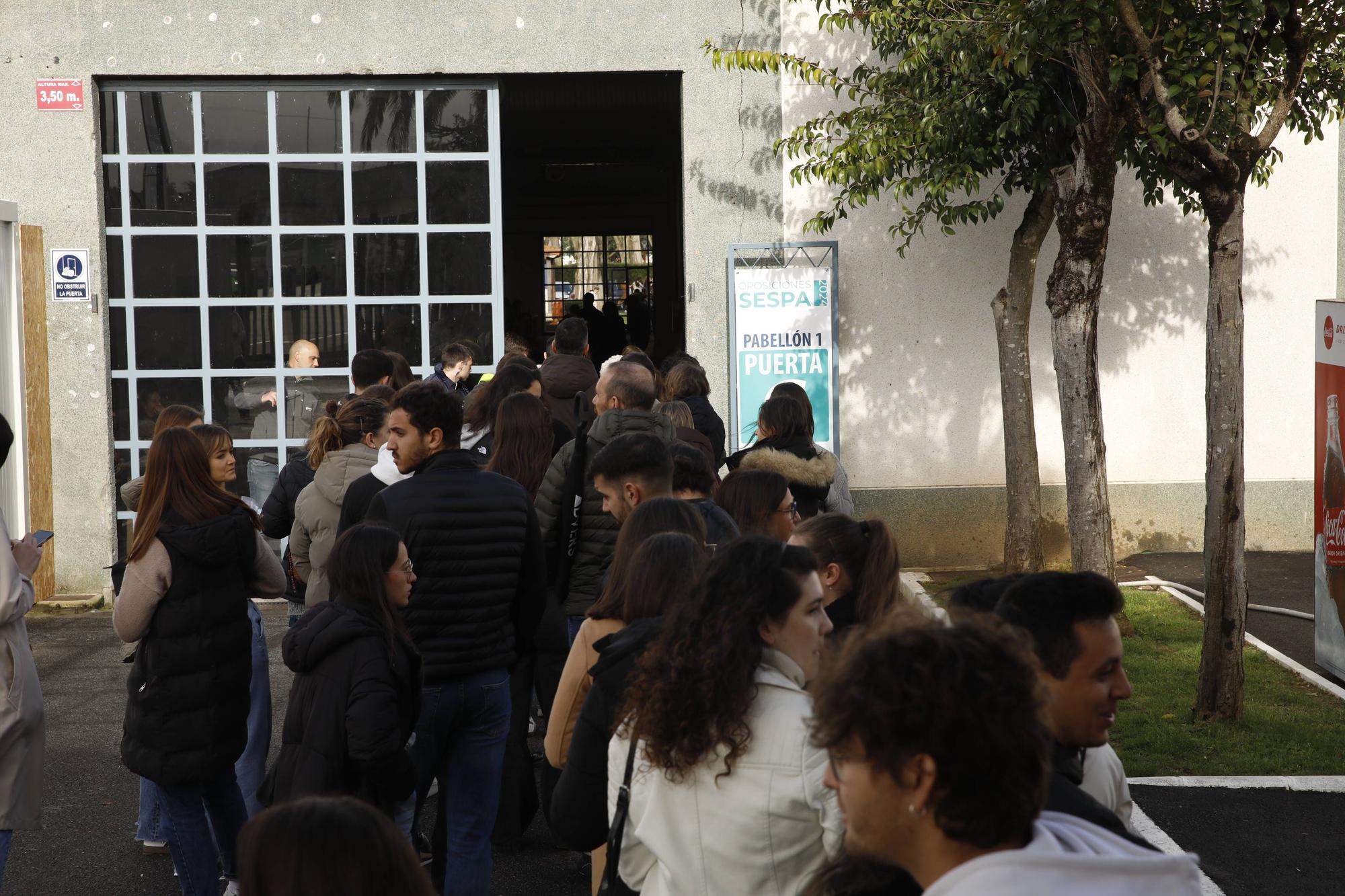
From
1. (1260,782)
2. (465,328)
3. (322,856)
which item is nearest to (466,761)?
(322,856)

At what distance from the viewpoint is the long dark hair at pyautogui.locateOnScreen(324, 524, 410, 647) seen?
13.1ft

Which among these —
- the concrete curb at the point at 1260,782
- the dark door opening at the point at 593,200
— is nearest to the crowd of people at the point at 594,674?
the concrete curb at the point at 1260,782

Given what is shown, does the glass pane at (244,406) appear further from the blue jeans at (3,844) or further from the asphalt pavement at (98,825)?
the blue jeans at (3,844)

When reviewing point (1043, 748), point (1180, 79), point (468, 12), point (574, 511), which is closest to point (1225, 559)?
point (1180, 79)

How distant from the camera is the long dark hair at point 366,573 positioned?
3.98m

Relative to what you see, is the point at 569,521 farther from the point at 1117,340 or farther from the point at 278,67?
the point at 1117,340

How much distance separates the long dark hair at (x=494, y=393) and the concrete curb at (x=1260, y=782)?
3.49 metres

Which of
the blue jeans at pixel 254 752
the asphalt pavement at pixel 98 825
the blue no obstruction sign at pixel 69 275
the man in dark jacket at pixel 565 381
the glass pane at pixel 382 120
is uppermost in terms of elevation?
the glass pane at pixel 382 120

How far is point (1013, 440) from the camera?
34.4 ft

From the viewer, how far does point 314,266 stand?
11.3m

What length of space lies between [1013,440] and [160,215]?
707 centimetres

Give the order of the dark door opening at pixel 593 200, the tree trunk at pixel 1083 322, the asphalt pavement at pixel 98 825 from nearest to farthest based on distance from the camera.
Answer: the asphalt pavement at pixel 98 825
the tree trunk at pixel 1083 322
the dark door opening at pixel 593 200

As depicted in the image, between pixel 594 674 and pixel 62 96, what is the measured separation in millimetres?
9522

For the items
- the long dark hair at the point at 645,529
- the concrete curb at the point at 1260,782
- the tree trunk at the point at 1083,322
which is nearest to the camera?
the long dark hair at the point at 645,529
